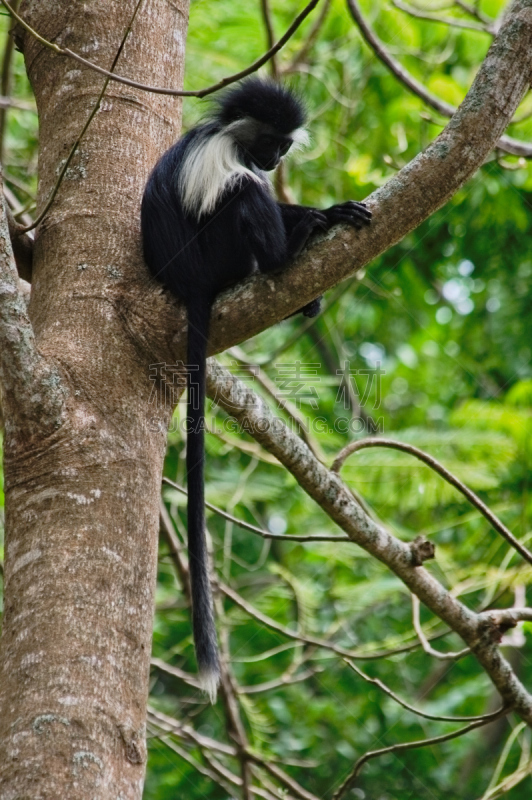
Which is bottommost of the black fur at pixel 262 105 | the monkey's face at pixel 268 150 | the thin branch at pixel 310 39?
the monkey's face at pixel 268 150

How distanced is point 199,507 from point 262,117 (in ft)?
4.82

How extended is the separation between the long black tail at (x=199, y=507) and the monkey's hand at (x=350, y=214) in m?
0.36

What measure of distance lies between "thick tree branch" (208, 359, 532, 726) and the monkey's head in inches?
39.8

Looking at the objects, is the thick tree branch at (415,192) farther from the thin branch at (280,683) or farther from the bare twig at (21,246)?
the thin branch at (280,683)

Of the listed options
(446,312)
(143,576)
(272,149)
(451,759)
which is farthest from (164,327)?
(446,312)

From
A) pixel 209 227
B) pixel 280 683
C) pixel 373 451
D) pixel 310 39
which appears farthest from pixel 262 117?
pixel 280 683

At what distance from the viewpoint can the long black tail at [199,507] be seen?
71.2 inches

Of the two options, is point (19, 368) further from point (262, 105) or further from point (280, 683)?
point (280, 683)

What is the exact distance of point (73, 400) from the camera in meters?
1.63

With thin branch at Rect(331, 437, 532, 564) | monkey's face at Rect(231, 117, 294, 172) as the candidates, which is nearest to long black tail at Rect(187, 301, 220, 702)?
thin branch at Rect(331, 437, 532, 564)

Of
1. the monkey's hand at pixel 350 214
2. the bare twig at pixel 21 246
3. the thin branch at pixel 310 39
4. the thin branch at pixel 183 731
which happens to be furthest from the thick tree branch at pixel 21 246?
the thin branch at pixel 310 39

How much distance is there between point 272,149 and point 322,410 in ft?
8.65

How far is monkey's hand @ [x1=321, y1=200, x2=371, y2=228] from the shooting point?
1744 millimetres

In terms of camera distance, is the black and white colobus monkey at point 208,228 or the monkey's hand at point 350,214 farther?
the black and white colobus monkey at point 208,228
